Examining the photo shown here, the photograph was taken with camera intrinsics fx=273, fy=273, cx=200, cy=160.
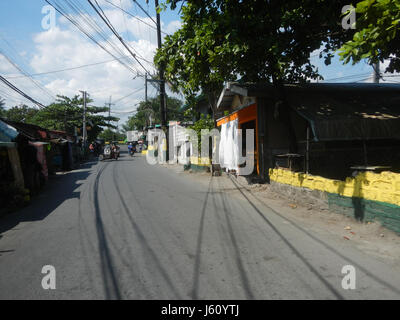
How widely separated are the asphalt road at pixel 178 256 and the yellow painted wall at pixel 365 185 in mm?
1144

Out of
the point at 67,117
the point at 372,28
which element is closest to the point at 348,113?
the point at 372,28

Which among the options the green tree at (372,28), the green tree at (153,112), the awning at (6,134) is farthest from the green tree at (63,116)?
the green tree at (372,28)

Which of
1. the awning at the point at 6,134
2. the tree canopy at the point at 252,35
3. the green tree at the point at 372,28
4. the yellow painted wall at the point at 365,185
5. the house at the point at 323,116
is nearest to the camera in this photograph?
the green tree at the point at 372,28

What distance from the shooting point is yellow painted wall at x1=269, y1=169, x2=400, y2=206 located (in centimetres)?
454

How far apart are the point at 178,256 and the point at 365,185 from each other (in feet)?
12.3

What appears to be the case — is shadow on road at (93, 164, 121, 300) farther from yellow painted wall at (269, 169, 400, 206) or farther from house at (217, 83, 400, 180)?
house at (217, 83, 400, 180)

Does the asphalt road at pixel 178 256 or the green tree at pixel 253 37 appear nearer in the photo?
the asphalt road at pixel 178 256

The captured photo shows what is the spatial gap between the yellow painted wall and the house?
1425 mm

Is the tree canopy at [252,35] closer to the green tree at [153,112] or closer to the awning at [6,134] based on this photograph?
the awning at [6,134]

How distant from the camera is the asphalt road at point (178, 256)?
121 inches

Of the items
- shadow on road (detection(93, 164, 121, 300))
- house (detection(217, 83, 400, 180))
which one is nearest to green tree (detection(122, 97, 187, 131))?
house (detection(217, 83, 400, 180))

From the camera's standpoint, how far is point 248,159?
10852 mm
